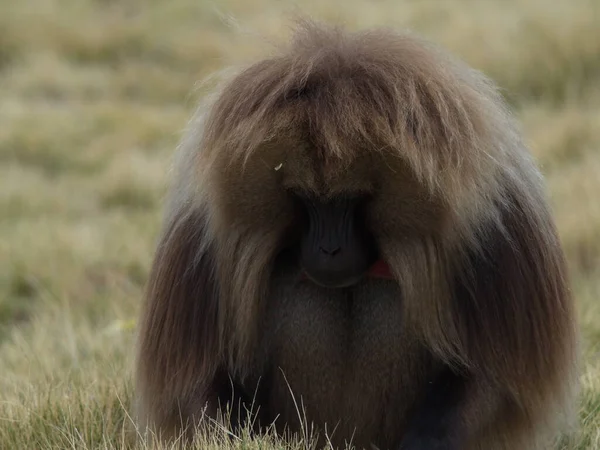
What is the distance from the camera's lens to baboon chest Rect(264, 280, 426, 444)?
2885mm

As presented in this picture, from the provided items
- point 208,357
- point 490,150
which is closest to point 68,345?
point 208,357

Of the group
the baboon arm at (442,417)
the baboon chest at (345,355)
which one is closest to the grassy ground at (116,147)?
the baboon chest at (345,355)

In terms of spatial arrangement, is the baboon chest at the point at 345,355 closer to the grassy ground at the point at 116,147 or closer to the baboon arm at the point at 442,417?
the baboon arm at the point at 442,417

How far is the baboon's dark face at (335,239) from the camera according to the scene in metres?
2.61

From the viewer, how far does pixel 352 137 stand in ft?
8.13

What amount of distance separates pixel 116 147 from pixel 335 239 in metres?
5.92

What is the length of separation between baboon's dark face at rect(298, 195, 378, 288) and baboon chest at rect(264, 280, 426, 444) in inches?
8.5

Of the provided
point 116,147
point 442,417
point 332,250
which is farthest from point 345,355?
point 116,147

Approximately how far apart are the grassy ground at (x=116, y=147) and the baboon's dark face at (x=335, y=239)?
44 cm

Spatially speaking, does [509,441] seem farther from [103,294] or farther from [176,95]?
[176,95]

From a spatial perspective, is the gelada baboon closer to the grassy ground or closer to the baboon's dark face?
the baboon's dark face

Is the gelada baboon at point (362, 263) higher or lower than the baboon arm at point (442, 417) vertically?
higher

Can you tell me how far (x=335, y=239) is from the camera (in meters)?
2.63

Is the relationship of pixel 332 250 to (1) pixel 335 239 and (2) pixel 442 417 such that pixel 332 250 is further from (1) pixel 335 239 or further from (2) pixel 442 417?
(2) pixel 442 417
